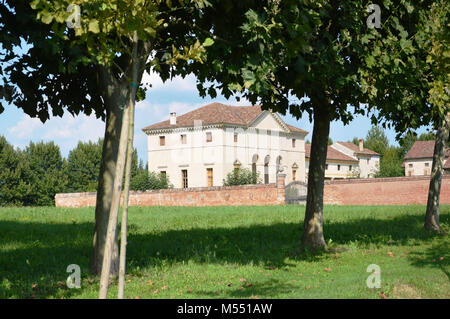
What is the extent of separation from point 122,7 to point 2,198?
220 feet

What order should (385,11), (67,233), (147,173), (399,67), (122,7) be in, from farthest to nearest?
(147,173) < (67,233) < (385,11) < (399,67) < (122,7)

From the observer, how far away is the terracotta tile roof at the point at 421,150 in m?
89.5

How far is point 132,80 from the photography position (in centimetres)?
552

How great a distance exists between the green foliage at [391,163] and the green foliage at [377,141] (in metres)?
1.27

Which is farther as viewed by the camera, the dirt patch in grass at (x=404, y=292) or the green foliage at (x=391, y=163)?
the green foliage at (x=391, y=163)

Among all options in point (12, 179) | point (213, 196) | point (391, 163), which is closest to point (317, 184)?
point (213, 196)

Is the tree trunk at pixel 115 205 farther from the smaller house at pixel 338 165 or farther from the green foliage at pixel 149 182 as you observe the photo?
the smaller house at pixel 338 165

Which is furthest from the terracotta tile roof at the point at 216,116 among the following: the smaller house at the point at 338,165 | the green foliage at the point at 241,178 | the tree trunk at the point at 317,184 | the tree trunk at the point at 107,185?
the tree trunk at the point at 107,185

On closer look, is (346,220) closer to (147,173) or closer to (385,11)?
(385,11)

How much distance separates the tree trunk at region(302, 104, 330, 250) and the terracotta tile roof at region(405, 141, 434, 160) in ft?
268

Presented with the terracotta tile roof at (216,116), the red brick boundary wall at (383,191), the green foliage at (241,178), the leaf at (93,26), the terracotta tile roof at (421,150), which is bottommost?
the red brick boundary wall at (383,191)

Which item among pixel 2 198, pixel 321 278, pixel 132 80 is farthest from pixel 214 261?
pixel 2 198

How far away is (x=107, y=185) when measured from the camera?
374 inches

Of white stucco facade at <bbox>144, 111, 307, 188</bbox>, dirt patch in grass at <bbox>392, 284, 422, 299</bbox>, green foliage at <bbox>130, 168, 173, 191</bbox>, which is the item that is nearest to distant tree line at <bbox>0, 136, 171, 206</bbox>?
green foliage at <bbox>130, 168, 173, 191</bbox>
